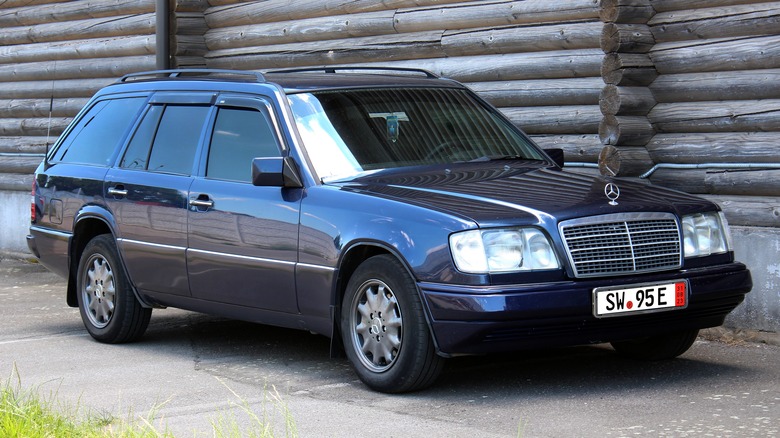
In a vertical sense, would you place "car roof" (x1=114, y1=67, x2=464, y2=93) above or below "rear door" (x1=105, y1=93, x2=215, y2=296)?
above

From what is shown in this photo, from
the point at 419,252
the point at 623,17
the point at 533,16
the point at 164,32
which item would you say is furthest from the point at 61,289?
the point at 419,252

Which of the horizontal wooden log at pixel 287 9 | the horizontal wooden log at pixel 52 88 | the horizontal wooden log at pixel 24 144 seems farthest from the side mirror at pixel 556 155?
the horizontal wooden log at pixel 24 144

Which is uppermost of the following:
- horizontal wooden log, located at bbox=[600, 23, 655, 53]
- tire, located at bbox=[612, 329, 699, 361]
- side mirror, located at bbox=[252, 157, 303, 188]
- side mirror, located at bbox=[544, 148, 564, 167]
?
horizontal wooden log, located at bbox=[600, 23, 655, 53]

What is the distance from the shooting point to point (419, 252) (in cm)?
621

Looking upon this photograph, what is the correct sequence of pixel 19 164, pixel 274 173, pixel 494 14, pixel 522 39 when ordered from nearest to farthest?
pixel 274 173
pixel 522 39
pixel 494 14
pixel 19 164

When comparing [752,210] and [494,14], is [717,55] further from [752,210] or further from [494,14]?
[494,14]

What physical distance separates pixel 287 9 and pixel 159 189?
4.95 m

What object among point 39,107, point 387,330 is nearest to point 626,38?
point 387,330

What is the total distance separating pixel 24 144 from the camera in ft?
51.6

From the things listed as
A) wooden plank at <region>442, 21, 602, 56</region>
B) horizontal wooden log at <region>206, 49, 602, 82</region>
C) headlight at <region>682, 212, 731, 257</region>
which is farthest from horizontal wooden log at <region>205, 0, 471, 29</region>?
headlight at <region>682, 212, 731, 257</region>

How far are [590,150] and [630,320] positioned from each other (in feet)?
11.4

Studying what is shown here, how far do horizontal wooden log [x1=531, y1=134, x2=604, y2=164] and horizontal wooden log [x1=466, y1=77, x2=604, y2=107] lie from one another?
0.85ft

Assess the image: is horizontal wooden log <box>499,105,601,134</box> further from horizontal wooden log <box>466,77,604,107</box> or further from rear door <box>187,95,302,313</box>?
rear door <box>187,95,302,313</box>

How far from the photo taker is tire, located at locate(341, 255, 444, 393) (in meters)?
6.25
